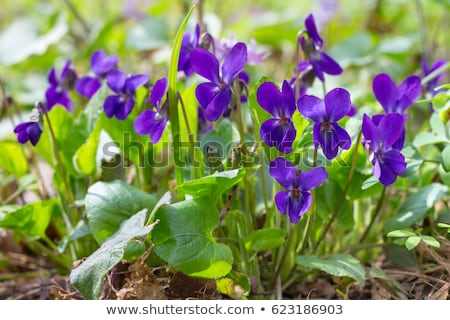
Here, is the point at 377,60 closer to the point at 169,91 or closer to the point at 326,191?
the point at 326,191

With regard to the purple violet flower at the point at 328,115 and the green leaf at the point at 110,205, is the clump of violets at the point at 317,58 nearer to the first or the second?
the purple violet flower at the point at 328,115

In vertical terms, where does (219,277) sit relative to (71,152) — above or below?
below

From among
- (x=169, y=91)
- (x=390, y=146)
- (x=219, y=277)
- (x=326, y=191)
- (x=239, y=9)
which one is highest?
(x=239, y=9)

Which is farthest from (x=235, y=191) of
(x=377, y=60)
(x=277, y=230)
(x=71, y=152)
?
(x=377, y=60)

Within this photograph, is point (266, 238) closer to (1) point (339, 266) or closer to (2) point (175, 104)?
(1) point (339, 266)

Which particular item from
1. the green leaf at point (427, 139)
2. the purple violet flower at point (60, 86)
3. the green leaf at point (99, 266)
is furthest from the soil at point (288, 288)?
the purple violet flower at point (60, 86)

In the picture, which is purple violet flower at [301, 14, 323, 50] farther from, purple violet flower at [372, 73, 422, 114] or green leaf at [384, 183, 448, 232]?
green leaf at [384, 183, 448, 232]

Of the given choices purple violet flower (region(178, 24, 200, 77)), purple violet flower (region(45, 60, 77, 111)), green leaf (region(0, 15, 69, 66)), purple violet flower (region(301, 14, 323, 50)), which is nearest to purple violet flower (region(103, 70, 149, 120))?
purple violet flower (region(178, 24, 200, 77))
